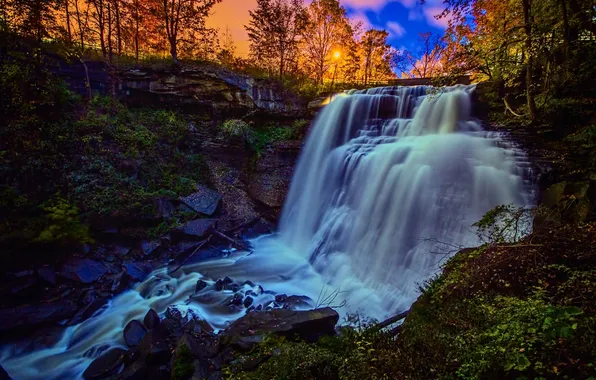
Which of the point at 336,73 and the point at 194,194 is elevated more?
the point at 336,73

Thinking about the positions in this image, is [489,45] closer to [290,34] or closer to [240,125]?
[240,125]

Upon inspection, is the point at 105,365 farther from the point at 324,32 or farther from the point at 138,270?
the point at 324,32

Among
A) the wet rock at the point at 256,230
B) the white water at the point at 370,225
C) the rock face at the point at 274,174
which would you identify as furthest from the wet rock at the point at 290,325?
the rock face at the point at 274,174

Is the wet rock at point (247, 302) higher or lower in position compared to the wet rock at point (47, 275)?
lower

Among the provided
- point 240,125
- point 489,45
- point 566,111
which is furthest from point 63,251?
point 566,111

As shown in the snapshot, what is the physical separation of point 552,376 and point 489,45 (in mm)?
8828

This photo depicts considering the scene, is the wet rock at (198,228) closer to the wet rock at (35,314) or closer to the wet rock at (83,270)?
the wet rock at (83,270)

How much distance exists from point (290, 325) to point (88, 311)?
520 centimetres

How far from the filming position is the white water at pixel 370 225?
21.3ft

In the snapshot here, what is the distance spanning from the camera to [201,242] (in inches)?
395

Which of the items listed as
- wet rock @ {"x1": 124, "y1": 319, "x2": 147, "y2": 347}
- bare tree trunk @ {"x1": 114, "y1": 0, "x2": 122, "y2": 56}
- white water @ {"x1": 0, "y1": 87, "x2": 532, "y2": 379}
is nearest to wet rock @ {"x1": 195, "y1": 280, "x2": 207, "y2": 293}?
white water @ {"x1": 0, "y1": 87, "x2": 532, "y2": 379}

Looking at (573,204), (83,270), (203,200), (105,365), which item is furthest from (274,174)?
(573,204)

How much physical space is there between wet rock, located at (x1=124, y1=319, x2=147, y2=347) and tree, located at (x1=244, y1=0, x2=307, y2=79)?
52.1 ft

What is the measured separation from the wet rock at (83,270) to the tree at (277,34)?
14529mm
